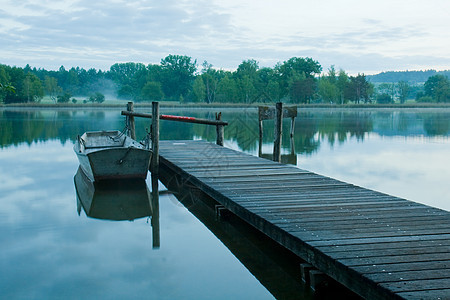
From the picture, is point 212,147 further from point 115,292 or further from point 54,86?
point 54,86

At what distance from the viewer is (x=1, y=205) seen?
10.5 m

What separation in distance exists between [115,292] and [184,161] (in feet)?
24.9

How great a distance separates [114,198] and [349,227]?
6.57m

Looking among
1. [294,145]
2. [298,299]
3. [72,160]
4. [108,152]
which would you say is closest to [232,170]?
[108,152]

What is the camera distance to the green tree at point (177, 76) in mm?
120750

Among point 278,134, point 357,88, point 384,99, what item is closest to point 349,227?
point 278,134

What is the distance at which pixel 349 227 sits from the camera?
6.23m

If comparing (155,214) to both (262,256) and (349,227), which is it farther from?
(349,227)

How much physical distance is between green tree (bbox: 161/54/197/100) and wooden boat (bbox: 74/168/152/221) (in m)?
108

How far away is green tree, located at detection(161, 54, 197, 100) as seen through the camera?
4754 inches

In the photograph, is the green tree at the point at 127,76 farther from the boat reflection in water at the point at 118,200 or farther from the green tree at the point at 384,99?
the boat reflection in water at the point at 118,200

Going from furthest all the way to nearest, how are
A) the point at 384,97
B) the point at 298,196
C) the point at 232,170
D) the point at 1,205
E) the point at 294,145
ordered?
the point at 384,97
the point at 294,145
the point at 232,170
the point at 1,205
the point at 298,196

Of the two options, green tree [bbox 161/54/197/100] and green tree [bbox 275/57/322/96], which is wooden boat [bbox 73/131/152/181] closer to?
green tree [bbox 275/57/322/96]

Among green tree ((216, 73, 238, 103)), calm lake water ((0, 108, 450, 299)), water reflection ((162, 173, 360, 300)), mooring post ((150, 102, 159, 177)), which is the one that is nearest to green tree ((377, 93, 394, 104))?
green tree ((216, 73, 238, 103))
